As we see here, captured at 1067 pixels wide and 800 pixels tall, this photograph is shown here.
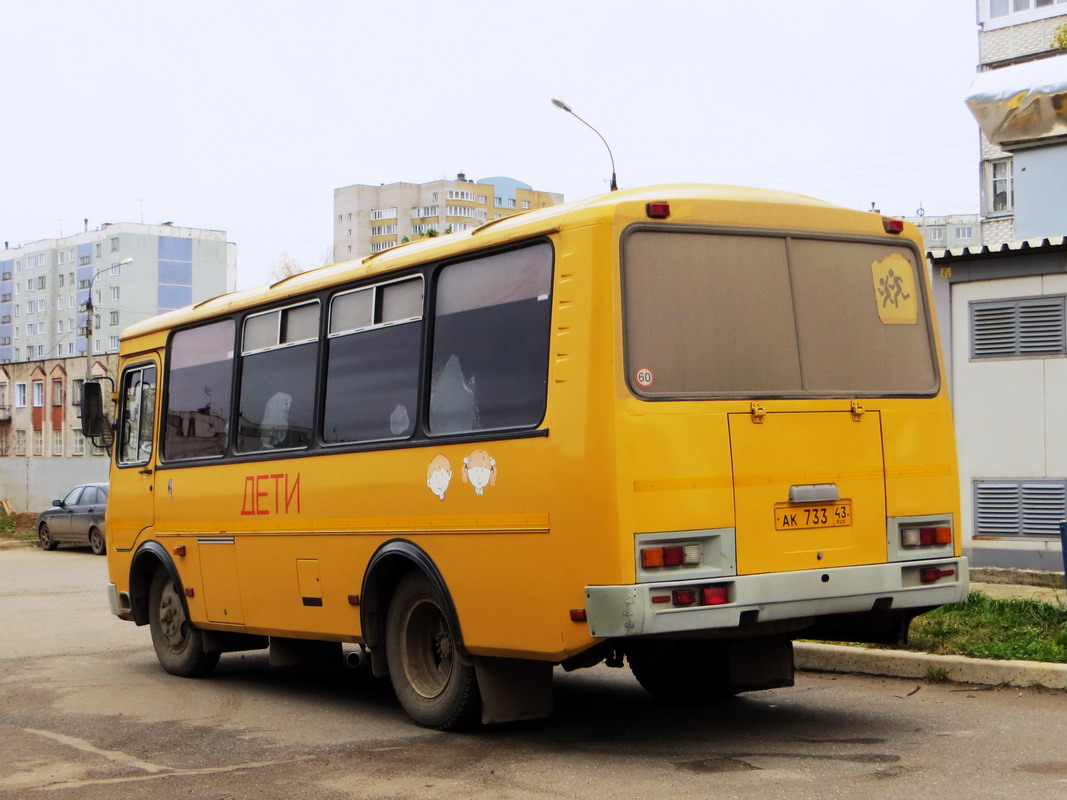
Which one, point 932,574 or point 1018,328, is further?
point 1018,328

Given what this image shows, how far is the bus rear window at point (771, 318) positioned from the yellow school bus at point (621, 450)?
0.01 meters

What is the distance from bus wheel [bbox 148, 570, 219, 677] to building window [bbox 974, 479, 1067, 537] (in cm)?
795

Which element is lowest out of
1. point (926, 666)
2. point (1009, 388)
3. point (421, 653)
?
point (926, 666)

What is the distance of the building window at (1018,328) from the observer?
1484 cm

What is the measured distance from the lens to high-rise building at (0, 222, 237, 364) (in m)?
132

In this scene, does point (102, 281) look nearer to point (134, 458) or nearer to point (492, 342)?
point (134, 458)

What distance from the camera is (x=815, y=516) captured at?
7.91 m

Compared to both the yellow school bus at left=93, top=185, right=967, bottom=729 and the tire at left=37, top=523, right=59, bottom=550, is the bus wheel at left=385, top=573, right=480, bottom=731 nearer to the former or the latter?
the yellow school bus at left=93, top=185, right=967, bottom=729

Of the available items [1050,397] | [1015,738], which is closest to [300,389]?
[1015,738]

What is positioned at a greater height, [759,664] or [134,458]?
[134,458]

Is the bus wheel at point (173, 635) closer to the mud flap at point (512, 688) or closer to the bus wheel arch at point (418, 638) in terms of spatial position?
the bus wheel arch at point (418, 638)

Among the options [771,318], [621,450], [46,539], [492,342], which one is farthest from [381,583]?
[46,539]

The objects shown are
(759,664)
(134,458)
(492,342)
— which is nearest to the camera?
(492,342)

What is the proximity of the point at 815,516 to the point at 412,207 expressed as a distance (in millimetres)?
144639
